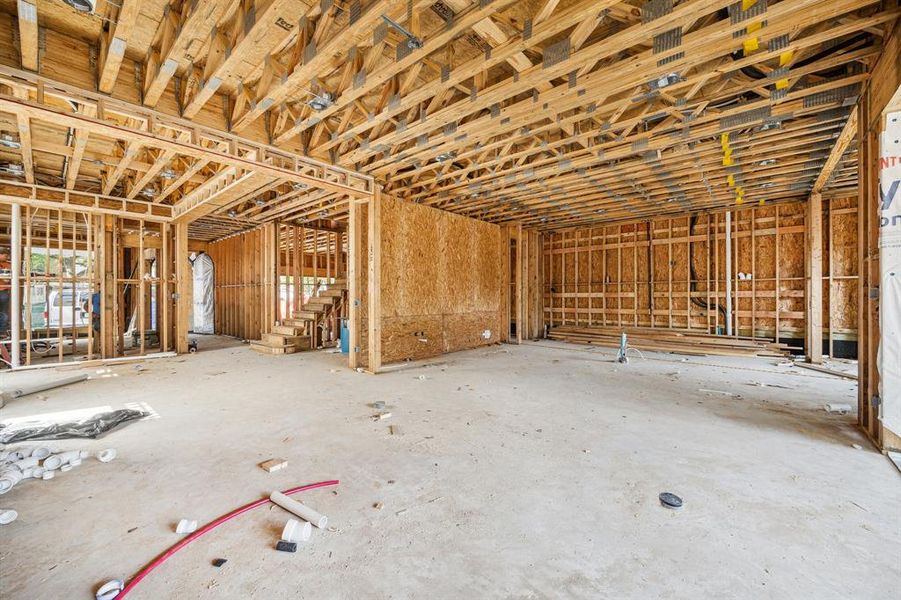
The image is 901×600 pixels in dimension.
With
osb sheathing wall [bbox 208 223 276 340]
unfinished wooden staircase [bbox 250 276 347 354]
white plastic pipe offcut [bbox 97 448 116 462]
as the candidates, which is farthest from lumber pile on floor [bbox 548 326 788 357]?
white plastic pipe offcut [bbox 97 448 116 462]

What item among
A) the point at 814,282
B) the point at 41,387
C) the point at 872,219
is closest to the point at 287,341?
the point at 41,387

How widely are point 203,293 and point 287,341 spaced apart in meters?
7.59

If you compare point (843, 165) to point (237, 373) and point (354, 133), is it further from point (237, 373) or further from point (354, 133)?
point (237, 373)

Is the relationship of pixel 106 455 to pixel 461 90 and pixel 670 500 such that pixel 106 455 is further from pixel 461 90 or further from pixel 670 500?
pixel 461 90

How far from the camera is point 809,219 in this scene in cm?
802

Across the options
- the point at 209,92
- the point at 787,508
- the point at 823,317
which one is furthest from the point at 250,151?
the point at 823,317

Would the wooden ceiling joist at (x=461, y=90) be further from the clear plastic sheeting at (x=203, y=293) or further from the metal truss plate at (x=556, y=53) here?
the clear plastic sheeting at (x=203, y=293)

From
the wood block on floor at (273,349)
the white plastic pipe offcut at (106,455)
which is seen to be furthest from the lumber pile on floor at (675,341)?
the white plastic pipe offcut at (106,455)

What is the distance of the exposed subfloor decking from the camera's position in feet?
5.97

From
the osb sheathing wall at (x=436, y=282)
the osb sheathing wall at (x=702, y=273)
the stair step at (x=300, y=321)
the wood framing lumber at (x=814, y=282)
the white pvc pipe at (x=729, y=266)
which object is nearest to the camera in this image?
the wood framing lumber at (x=814, y=282)

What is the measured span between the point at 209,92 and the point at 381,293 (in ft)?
14.4

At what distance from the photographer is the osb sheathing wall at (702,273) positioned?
857 cm

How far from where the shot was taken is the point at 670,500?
8.13ft

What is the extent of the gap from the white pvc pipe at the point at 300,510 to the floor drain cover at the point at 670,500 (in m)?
2.24
